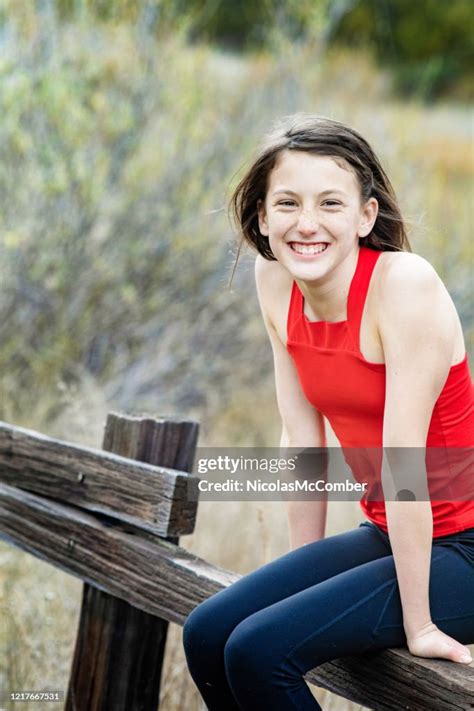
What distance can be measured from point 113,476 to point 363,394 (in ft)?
2.99

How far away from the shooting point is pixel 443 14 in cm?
2203

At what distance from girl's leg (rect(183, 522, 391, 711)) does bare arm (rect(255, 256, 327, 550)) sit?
0.22 meters

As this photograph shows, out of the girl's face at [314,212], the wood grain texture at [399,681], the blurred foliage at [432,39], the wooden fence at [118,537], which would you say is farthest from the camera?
the blurred foliage at [432,39]

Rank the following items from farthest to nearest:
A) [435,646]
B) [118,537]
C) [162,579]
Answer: [118,537] → [162,579] → [435,646]

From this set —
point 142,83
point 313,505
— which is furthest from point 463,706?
point 142,83

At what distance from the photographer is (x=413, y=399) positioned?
2.11 meters

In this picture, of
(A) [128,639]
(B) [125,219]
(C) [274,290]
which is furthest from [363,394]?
(B) [125,219]

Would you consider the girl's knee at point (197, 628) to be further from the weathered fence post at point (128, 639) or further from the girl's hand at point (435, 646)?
the weathered fence post at point (128, 639)

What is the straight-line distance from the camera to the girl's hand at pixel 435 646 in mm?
2014

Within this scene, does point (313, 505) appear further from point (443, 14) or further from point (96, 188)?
point (443, 14)

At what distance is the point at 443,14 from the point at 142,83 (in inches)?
683

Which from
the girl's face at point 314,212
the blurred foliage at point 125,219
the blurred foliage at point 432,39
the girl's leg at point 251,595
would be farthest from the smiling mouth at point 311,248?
the blurred foliage at point 432,39

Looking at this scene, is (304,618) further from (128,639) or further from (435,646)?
(128,639)

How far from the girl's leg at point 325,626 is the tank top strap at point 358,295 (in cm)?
51
